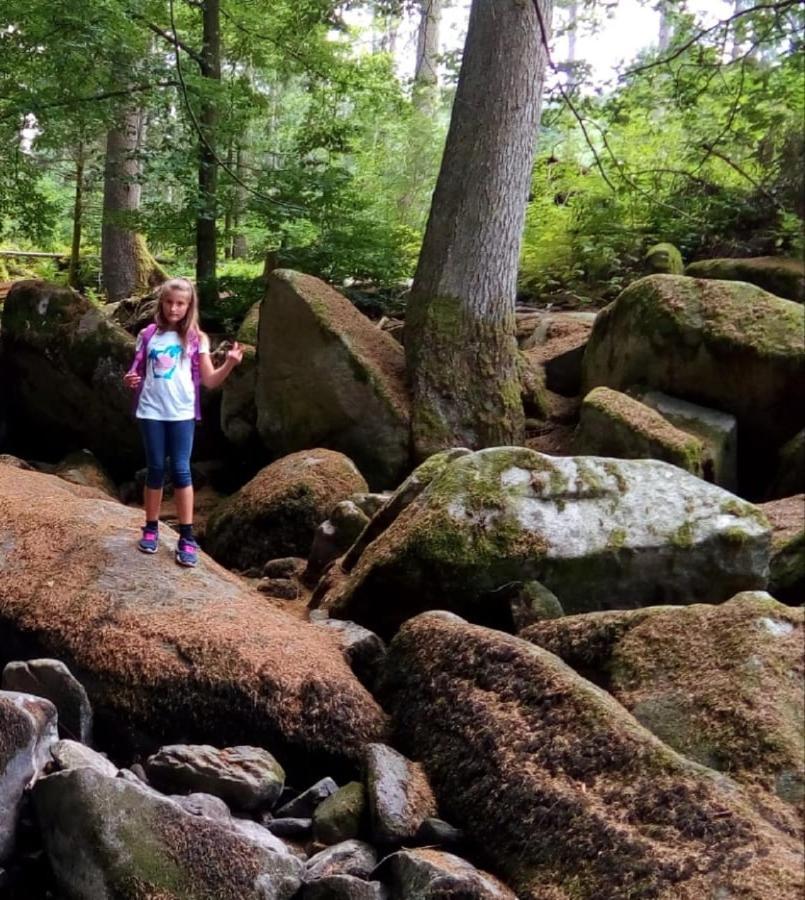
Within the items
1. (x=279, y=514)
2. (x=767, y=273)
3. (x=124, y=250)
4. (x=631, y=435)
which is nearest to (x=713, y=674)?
(x=631, y=435)

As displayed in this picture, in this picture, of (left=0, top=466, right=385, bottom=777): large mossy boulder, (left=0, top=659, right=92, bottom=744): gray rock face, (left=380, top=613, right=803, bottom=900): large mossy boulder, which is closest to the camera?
(left=380, top=613, right=803, bottom=900): large mossy boulder

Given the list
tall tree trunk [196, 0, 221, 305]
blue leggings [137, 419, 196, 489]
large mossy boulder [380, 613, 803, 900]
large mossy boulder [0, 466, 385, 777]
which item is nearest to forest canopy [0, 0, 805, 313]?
tall tree trunk [196, 0, 221, 305]

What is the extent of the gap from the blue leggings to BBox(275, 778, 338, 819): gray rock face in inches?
80.3

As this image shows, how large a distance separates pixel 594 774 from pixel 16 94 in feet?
34.0

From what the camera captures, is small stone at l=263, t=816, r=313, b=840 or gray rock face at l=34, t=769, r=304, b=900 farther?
small stone at l=263, t=816, r=313, b=840

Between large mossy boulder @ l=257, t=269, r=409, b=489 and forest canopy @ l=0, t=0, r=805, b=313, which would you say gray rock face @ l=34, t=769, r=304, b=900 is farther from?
forest canopy @ l=0, t=0, r=805, b=313

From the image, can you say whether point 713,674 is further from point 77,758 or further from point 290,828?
point 77,758

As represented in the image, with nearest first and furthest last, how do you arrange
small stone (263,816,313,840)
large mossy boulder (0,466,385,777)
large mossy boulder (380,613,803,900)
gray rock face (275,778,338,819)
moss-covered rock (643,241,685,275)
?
large mossy boulder (380,613,803,900) < small stone (263,816,313,840) < gray rock face (275,778,338,819) < large mossy boulder (0,466,385,777) < moss-covered rock (643,241,685,275)

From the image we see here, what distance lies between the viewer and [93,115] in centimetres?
1034

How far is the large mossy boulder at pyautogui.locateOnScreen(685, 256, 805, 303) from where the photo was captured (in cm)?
886

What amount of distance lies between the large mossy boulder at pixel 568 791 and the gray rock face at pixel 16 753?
57.6 inches

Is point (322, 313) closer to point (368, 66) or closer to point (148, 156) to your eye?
point (148, 156)

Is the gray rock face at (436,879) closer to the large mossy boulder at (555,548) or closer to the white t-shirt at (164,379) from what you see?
the large mossy boulder at (555,548)

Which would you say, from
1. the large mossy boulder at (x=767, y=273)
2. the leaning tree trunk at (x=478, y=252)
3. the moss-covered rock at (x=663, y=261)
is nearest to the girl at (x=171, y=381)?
the leaning tree trunk at (x=478, y=252)
